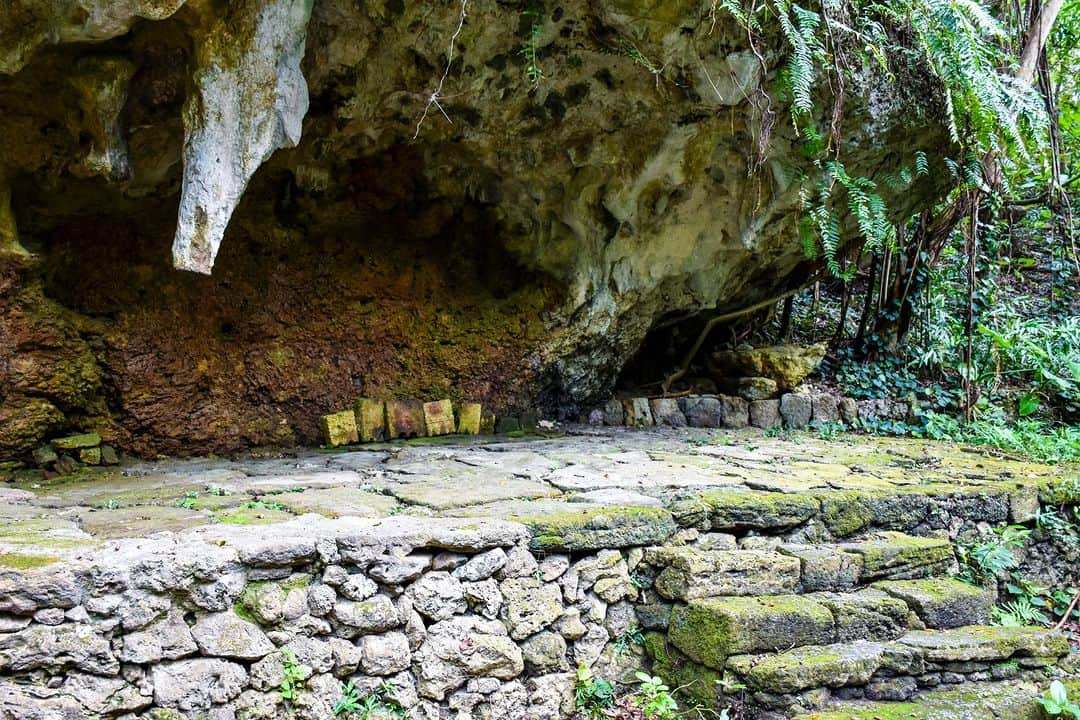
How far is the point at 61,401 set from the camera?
13.7 ft

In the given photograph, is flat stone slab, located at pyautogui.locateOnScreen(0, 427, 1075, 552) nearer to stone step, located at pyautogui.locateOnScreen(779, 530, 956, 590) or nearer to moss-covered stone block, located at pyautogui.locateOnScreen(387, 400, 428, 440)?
stone step, located at pyautogui.locateOnScreen(779, 530, 956, 590)

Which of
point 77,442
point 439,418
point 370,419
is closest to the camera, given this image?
point 77,442

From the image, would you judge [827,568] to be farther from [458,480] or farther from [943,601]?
[458,480]

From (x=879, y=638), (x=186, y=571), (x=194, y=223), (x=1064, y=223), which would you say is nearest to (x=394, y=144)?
(x=194, y=223)

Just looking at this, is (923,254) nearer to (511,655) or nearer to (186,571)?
(511,655)

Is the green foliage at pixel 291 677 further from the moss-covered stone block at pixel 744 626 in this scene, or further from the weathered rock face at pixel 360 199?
the weathered rock face at pixel 360 199

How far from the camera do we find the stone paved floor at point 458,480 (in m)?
2.59

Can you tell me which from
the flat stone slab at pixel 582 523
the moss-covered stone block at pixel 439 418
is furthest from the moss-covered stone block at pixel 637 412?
the flat stone slab at pixel 582 523

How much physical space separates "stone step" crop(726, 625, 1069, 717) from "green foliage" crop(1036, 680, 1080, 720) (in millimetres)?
230

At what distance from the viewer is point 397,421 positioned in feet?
17.4

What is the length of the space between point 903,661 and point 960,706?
204 mm

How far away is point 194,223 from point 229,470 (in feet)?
4.34

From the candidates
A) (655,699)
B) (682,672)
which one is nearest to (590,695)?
(655,699)

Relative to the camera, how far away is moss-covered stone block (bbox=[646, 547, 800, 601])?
2722 mm
